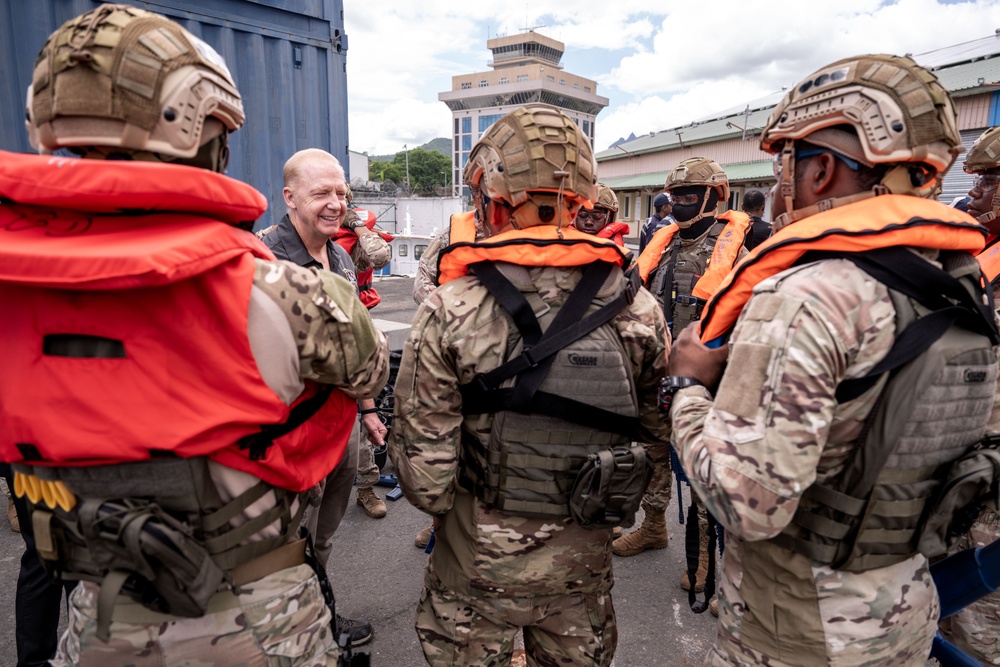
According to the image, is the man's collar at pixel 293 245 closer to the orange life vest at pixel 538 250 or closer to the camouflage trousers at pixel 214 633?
the orange life vest at pixel 538 250

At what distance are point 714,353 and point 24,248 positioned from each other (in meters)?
1.63

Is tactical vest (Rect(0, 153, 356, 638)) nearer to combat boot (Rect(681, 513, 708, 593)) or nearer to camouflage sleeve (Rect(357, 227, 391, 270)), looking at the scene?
combat boot (Rect(681, 513, 708, 593))

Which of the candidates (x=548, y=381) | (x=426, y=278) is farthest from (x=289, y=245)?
(x=548, y=381)

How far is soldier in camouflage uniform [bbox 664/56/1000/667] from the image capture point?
1349mm

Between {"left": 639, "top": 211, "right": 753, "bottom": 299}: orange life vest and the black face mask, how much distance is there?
0.11m

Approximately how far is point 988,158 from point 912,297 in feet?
7.62

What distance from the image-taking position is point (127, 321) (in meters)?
1.24

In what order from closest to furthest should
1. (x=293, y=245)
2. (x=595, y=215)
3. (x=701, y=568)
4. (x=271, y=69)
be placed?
(x=293, y=245) < (x=701, y=568) < (x=271, y=69) < (x=595, y=215)

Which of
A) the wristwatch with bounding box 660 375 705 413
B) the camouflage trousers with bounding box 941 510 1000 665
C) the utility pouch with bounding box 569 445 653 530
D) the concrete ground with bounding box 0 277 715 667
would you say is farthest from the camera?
the concrete ground with bounding box 0 277 715 667

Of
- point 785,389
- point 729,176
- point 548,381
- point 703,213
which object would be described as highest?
point 729,176

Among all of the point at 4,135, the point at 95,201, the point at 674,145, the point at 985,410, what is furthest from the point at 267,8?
the point at 674,145

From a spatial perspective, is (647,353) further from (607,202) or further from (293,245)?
(607,202)

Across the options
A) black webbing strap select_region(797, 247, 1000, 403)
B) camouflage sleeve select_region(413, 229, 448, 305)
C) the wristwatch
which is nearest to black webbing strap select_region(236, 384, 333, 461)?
the wristwatch

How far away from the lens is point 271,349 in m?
1.35
